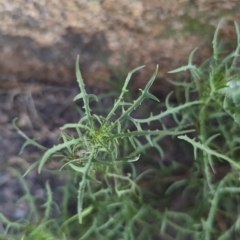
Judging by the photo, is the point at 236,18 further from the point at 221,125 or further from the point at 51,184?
the point at 51,184

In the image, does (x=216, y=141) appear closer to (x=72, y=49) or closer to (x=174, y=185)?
(x=174, y=185)

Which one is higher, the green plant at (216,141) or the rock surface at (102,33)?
the rock surface at (102,33)

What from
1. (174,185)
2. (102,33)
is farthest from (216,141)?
(102,33)

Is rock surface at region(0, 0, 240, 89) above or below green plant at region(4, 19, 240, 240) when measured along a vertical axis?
above

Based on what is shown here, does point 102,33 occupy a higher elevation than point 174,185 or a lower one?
higher

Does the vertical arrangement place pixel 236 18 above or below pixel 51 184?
above

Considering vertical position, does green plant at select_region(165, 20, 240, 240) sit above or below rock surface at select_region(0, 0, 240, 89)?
below

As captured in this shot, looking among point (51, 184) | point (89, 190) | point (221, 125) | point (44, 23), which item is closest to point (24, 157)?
point (51, 184)

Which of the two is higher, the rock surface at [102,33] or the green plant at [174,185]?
the rock surface at [102,33]
